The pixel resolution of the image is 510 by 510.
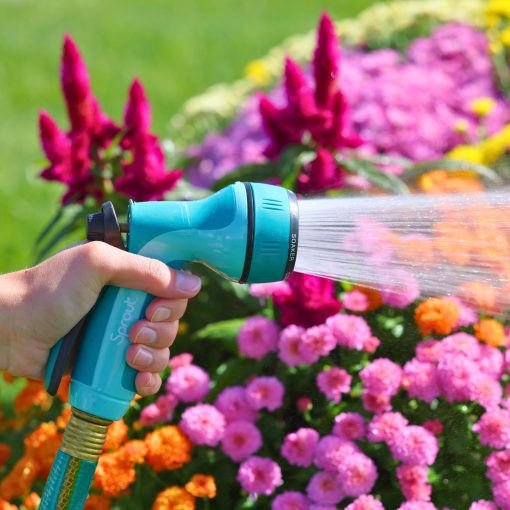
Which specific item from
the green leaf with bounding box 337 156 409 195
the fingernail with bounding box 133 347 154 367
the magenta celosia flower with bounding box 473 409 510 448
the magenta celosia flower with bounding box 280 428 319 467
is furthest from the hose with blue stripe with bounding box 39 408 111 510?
the green leaf with bounding box 337 156 409 195

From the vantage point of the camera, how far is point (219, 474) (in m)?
1.84

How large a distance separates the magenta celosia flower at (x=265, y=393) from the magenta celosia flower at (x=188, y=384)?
0.44 ft

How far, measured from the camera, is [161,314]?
4.46 ft

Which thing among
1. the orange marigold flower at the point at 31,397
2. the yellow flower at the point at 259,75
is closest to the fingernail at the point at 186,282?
the orange marigold flower at the point at 31,397

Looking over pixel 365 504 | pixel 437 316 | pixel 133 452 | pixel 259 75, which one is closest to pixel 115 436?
pixel 133 452

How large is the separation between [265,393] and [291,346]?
110mm

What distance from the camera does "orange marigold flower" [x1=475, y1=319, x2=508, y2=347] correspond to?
69.9 inches

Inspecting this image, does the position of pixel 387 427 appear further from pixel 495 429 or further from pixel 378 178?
pixel 378 178

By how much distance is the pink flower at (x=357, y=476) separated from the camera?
1.62 metres

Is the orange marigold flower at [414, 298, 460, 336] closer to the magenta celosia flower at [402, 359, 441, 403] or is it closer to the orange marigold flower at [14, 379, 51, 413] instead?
the magenta celosia flower at [402, 359, 441, 403]

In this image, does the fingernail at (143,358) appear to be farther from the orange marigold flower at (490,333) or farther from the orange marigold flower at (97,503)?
the orange marigold flower at (490,333)

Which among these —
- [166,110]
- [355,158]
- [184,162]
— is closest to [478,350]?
[355,158]

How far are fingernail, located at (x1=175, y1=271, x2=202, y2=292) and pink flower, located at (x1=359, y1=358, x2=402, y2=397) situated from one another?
0.50m

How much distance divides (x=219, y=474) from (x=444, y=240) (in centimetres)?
67
